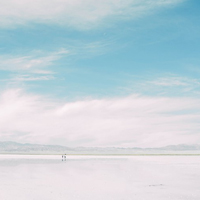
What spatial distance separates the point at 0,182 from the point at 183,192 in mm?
16184

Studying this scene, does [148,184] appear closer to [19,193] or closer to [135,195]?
[135,195]

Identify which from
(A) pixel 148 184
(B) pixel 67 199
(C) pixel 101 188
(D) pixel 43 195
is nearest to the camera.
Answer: (B) pixel 67 199

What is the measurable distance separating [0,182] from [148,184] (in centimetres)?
1336

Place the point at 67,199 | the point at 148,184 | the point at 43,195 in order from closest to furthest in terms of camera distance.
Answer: the point at 67,199 < the point at 43,195 < the point at 148,184

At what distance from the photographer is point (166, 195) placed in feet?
72.6

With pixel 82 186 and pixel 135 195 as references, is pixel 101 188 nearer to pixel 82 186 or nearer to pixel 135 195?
pixel 82 186

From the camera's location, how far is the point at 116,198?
2116 centimetres

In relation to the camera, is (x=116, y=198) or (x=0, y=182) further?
(x=0, y=182)

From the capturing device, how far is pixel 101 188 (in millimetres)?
25469

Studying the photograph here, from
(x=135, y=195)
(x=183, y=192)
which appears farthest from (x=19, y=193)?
(x=183, y=192)

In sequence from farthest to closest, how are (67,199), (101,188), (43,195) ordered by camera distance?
(101,188) < (43,195) < (67,199)

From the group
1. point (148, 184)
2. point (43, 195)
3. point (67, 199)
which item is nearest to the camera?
point (67, 199)

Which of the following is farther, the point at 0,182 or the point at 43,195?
the point at 0,182

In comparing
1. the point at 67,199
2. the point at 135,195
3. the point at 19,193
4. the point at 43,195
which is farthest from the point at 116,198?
the point at 19,193
